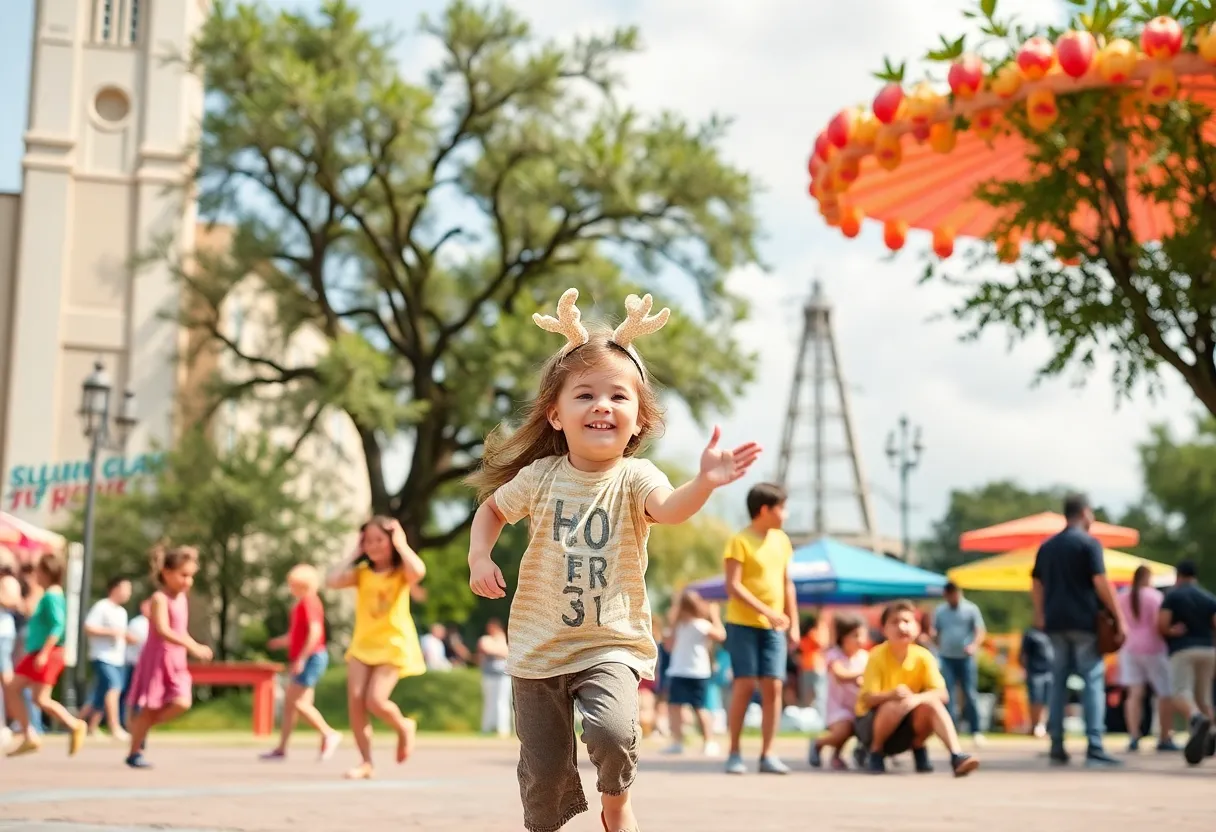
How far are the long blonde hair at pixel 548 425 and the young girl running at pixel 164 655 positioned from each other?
6.53 metres

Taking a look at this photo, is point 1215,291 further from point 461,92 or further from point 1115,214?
point 461,92

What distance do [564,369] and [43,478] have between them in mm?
37967

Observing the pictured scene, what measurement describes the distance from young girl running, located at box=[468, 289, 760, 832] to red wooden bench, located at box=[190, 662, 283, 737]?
17.5 metres

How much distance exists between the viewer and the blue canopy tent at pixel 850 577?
21125 millimetres

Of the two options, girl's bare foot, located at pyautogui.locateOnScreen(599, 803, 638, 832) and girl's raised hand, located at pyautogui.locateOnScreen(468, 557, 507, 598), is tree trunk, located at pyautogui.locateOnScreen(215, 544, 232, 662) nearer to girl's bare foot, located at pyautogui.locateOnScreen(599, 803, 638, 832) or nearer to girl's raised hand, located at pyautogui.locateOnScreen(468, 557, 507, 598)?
girl's raised hand, located at pyautogui.locateOnScreen(468, 557, 507, 598)

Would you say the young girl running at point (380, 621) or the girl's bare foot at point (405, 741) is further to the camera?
the girl's bare foot at point (405, 741)

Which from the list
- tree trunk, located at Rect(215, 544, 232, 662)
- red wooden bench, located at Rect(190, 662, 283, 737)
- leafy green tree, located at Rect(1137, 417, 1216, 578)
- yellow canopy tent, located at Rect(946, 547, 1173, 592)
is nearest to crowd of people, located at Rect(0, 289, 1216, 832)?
red wooden bench, located at Rect(190, 662, 283, 737)

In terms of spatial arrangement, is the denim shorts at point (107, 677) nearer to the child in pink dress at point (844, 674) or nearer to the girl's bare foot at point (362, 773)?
the girl's bare foot at point (362, 773)

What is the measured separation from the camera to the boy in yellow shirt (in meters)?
10.9

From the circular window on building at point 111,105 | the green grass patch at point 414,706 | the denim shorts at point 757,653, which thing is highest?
the circular window on building at point 111,105

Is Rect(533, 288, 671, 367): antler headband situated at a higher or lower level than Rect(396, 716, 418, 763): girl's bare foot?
higher

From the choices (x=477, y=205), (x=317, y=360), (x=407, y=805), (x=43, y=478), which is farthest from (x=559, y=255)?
(x=407, y=805)

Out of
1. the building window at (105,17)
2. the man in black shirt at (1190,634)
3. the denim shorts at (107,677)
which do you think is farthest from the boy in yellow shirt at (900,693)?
the building window at (105,17)

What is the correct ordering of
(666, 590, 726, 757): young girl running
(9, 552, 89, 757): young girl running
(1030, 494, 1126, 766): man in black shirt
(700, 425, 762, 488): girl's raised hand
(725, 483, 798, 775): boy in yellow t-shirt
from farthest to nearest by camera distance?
1. (666, 590, 726, 757): young girl running
2. (9, 552, 89, 757): young girl running
3. (1030, 494, 1126, 766): man in black shirt
4. (725, 483, 798, 775): boy in yellow t-shirt
5. (700, 425, 762, 488): girl's raised hand
